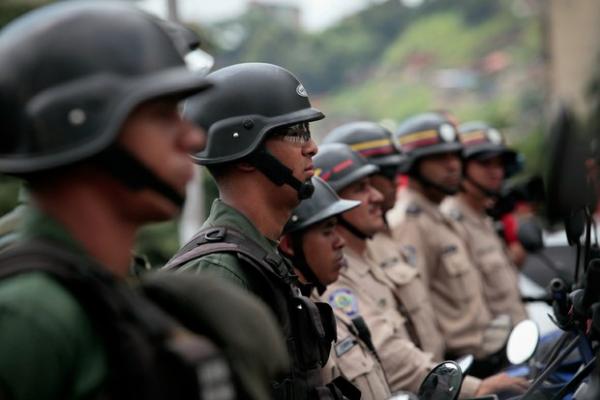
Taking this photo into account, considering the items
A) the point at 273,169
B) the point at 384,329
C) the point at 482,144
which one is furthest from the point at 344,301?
the point at 482,144

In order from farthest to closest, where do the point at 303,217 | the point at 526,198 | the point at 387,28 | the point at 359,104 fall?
1. the point at 387,28
2. the point at 359,104
3. the point at 526,198
4. the point at 303,217

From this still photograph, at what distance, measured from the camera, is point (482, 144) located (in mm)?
8961

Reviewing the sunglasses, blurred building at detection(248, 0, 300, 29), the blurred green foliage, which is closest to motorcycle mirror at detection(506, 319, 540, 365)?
the sunglasses

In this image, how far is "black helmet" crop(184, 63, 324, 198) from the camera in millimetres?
3879

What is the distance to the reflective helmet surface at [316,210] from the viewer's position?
4598mm

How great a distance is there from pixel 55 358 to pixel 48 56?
1.93ft

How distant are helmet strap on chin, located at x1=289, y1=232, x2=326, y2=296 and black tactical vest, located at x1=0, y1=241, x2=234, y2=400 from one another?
7.93ft

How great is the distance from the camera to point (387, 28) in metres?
71.6

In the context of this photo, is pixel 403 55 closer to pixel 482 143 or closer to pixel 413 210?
pixel 482 143

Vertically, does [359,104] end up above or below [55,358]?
below

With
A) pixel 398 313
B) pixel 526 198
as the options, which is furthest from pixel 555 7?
pixel 398 313

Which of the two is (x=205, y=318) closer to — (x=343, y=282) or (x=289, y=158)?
(x=289, y=158)

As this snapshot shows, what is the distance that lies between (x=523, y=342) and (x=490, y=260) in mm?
3828

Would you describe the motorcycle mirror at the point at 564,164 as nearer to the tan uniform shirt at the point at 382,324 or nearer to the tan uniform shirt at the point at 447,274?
the tan uniform shirt at the point at 382,324
